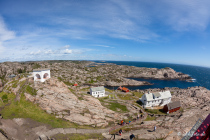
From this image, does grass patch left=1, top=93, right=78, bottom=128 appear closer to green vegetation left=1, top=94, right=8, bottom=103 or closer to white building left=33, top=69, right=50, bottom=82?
green vegetation left=1, top=94, right=8, bottom=103

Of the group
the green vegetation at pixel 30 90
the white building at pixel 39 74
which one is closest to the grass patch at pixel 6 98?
the green vegetation at pixel 30 90

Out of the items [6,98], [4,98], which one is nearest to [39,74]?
[6,98]

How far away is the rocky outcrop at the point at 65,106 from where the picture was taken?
31500 mm

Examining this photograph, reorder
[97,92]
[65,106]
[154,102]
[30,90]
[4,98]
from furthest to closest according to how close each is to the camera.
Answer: [97,92]
[154,102]
[30,90]
[65,106]
[4,98]

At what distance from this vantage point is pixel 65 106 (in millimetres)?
33844

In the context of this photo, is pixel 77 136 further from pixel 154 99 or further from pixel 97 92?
pixel 154 99

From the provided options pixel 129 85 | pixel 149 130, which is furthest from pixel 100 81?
pixel 149 130

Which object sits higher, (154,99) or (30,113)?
(30,113)

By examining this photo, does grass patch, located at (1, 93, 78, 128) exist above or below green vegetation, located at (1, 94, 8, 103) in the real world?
below

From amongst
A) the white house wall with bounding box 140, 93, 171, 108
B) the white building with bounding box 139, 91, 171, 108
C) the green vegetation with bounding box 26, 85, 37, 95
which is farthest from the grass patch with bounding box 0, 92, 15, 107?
the white building with bounding box 139, 91, 171, 108

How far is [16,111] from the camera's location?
2891 centimetres

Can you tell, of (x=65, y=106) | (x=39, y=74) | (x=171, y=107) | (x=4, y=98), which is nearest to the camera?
(x=4, y=98)

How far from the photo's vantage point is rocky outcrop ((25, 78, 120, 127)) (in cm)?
3150

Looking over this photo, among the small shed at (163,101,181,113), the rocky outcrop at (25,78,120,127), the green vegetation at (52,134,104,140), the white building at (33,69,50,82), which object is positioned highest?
A: the white building at (33,69,50,82)
